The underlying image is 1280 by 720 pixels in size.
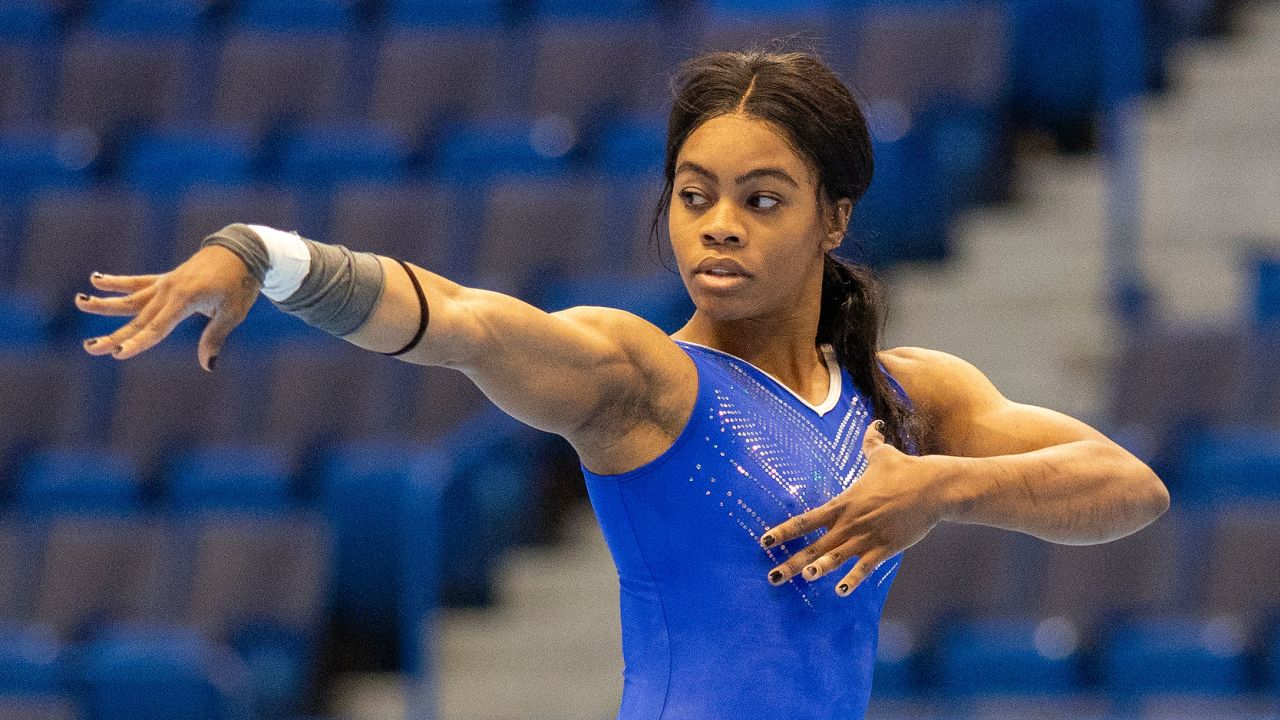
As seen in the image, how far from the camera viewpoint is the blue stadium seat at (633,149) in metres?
10.8

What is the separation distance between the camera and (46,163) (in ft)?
39.7

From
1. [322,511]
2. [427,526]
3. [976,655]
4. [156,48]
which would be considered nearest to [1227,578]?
[976,655]

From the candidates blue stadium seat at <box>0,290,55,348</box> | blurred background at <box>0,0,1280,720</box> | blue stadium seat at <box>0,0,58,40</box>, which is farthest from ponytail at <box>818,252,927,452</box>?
blue stadium seat at <box>0,0,58,40</box>

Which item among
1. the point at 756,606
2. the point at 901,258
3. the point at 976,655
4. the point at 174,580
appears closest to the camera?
the point at 756,606

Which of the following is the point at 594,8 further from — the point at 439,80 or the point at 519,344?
the point at 519,344

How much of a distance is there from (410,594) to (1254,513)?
3.81 metres

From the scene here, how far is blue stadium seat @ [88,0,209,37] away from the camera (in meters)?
13.0

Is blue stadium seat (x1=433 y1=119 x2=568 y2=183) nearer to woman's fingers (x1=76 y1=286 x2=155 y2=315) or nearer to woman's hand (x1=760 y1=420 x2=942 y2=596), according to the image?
woman's hand (x1=760 y1=420 x2=942 y2=596)

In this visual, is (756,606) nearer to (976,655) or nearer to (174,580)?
(976,655)

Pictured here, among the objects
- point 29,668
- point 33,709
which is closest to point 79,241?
point 29,668

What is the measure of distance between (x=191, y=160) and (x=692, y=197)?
911 centimetres

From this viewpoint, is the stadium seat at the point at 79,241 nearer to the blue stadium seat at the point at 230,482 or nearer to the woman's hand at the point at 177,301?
the blue stadium seat at the point at 230,482

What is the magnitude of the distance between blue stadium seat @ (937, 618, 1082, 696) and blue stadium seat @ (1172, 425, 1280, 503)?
1041 mm

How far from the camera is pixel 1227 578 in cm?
771
